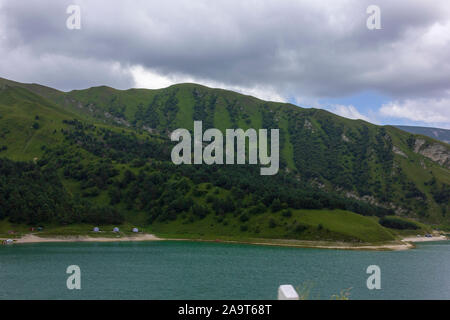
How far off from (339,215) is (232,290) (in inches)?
3792

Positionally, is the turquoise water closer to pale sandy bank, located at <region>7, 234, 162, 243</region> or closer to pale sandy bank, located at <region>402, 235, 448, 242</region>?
pale sandy bank, located at <region>7, 234, 162, 243</region>

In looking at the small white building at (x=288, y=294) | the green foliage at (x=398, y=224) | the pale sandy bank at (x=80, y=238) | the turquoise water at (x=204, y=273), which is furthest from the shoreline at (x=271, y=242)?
the small white building at (x=288, y=294)

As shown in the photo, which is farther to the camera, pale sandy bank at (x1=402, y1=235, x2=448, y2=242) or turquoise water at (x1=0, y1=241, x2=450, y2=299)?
pale sandy bank at (x1=402, y1=235, x2=448, y2=242)

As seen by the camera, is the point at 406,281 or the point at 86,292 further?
the point at 406,281

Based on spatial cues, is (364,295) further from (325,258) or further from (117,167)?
(117,167)

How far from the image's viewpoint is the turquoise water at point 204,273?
5816 cm

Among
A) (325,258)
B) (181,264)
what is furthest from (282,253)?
(181,264)

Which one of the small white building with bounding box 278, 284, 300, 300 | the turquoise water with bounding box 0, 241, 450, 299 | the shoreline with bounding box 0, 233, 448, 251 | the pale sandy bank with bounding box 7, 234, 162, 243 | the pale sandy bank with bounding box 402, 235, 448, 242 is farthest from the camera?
the pale sandy bank with bounding box 402, 235, 448, 242

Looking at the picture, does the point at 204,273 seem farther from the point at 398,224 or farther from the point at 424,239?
the point at 398,224

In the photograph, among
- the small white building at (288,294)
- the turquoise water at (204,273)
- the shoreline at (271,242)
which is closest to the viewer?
the small white building at (288,294)

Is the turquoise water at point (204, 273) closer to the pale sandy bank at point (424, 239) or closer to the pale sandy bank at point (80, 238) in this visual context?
the pale sandy bank at point (80, 238)

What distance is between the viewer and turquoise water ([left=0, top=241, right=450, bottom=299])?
58156mm

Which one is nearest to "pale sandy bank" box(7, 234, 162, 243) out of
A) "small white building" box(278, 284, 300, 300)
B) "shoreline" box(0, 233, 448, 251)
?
"shoreline" box(0, 233, 448, 251)

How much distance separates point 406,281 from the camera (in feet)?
235
